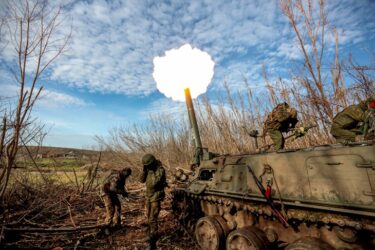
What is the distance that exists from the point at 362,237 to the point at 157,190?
425 cm

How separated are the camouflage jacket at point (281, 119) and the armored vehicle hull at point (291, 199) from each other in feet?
6.76

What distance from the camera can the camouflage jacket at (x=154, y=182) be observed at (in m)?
6.22

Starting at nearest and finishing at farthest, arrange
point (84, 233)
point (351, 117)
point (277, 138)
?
1. point (351, 117)
2. point (84, 233)
3. point (277, 138)

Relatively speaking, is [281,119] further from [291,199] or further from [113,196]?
[113,196]

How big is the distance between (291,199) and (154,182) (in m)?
3.34

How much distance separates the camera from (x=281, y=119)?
671cm

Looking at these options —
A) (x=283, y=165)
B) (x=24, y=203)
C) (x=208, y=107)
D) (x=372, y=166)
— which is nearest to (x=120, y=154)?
(x=208, y=107)

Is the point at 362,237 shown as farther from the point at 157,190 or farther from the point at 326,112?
the point at 326,112

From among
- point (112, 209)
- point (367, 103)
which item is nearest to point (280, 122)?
point (367, 103)

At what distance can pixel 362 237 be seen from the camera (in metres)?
3.33

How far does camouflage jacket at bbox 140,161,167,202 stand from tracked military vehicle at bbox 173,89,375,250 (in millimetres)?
762

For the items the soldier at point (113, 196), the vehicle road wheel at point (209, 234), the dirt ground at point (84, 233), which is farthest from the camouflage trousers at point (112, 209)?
the vehicle road wheel at point (209, 234)

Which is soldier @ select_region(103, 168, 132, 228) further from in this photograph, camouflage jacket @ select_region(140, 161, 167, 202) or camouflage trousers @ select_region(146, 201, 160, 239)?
camouflage trousers @ select_region(146, 201, 160, 239)

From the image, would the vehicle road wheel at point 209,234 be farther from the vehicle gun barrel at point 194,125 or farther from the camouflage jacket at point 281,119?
the camouflage jacket at point 281,119
